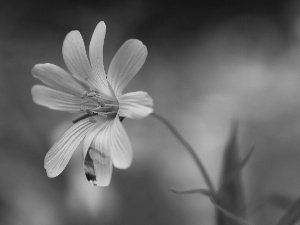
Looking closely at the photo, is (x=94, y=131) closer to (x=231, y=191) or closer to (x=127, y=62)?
(x=127, y=62)

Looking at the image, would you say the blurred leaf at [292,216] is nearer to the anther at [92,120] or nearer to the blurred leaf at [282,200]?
the blurred leaf at [282,200]

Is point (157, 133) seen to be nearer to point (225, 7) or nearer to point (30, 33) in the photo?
point (225, 7)

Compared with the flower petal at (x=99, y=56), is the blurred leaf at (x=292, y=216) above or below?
below

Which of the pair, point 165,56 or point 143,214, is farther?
point 165,56

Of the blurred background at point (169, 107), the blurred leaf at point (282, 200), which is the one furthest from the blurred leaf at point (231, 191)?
the blurred background at point (169, 107)

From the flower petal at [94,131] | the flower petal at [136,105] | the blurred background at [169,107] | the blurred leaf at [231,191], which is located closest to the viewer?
the flower petal at [136,105]

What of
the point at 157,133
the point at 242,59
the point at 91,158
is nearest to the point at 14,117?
the point at 157,133

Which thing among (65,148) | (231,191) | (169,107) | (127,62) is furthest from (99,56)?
(169,107)
